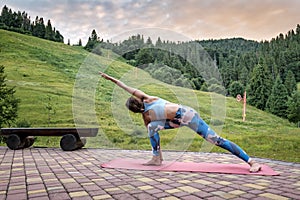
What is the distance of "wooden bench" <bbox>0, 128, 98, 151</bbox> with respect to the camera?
23.4 ft

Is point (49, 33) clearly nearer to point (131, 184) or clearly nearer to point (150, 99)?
point (150, 99)

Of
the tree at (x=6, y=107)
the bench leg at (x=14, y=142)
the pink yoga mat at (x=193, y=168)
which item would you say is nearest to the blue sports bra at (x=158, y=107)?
the pink yoga mat at (x=193, y=168)

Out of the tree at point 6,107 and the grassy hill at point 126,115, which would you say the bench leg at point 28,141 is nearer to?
the grassy hill at point 126,115

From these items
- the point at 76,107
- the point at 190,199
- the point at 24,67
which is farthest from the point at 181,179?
the point at 24,67

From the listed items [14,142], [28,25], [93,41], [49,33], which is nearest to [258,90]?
[93,41]

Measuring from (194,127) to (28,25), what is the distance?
5856 centimetres

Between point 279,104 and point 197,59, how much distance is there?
74.5ft

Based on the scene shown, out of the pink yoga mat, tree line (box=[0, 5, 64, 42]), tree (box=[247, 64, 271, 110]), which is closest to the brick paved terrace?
the pink yoga mat

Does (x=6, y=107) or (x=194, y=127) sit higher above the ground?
(x=6, y=107)

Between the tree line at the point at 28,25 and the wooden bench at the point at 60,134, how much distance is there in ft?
Result: 134

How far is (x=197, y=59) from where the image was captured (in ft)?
16.6

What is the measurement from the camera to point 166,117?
4.60m

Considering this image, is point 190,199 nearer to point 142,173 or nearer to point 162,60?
point 142,173

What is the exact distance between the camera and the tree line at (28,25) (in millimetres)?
47056
